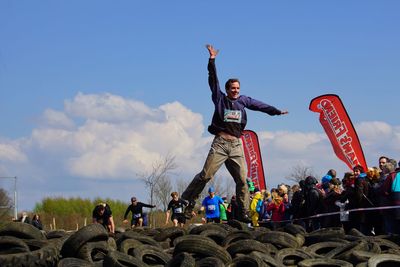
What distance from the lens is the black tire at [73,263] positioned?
9.37 metres

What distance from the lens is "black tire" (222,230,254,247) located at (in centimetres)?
1141

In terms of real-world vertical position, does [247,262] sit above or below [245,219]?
below

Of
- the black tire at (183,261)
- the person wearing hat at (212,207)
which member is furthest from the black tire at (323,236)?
the person wearing hat at (212,207)

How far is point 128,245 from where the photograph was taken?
10.8m

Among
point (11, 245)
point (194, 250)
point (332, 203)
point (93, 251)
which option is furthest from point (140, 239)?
point (332, 203)

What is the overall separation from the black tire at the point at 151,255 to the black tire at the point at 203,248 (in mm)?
208

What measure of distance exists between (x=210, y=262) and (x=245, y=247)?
126 cm

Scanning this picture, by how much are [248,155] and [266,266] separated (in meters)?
20.5

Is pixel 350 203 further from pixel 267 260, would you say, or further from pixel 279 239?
pixel 267 260

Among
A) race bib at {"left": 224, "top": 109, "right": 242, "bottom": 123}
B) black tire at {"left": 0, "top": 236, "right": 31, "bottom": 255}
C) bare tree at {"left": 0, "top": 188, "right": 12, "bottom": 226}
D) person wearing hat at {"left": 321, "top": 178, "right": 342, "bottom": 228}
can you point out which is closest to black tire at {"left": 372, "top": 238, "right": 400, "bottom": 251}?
race bib at {"left": 224, "top": 109, "right": 242, "bottom": 123}

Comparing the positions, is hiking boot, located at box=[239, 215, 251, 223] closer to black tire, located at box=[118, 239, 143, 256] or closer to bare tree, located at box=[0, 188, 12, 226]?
black tire, located at box=[118, 239, 143, 256]

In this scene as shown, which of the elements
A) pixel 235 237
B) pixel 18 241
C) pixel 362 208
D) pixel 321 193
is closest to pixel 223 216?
pixel 321 193

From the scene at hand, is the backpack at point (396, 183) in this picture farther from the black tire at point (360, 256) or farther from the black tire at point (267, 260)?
the black tire at point (267, 260)

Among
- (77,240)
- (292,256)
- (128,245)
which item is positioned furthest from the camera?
(128,245)
